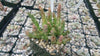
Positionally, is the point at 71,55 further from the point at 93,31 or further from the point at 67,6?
the point at 67,6

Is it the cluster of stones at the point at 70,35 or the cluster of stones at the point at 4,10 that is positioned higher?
the cluster of stones at the point at 4,10

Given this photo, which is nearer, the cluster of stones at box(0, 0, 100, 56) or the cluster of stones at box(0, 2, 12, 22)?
the cluster of stones at box(0, 0, 100, 56)

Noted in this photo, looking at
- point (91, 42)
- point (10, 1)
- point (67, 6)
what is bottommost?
point (91, 42)

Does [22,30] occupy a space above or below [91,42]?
above

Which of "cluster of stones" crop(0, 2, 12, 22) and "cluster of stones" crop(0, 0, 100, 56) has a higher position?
"cluster of stones" crop(0, 2, 12, 22)

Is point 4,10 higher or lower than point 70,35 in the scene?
higher

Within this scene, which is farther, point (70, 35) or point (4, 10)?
point (4, 10)

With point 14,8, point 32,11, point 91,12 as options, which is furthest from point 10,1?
point 91,12

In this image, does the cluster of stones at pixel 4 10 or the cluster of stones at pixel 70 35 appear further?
the cluster of stones at pixel 4 10
